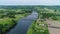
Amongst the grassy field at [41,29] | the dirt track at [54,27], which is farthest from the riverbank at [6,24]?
the dirt track at [54,27]

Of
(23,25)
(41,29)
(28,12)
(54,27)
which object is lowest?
(23,25)

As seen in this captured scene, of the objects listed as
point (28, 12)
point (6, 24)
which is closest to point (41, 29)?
point (28, 12)

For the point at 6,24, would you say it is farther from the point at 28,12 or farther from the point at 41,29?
the point at 41,29

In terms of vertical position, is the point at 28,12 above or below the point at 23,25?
above

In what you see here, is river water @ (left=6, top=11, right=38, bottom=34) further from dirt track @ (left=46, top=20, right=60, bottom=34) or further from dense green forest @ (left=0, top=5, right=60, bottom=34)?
dirt track @ (left=46, top=20, right=60, bottom=34)

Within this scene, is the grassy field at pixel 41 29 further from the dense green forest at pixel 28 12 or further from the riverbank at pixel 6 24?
the riverbank at pixel 6 24

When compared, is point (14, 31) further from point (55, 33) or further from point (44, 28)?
point (55, 33)

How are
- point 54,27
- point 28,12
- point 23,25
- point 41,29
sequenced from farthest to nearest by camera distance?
point 23,25 → point 28,12 → point 54,27 → point 41,29

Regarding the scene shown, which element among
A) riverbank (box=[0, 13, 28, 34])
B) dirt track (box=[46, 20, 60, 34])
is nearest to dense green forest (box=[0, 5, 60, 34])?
riverbank (box=[0, 13, 28, 34])

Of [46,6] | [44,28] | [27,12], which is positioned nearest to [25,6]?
A: [27,12]

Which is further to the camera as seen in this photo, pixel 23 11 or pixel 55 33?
pixel 23 11
